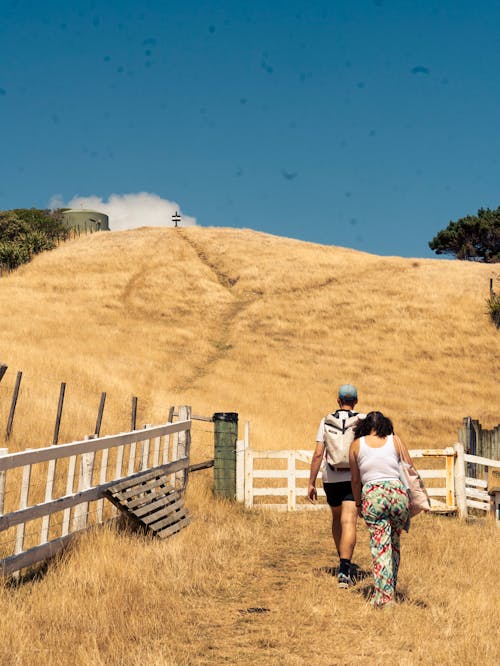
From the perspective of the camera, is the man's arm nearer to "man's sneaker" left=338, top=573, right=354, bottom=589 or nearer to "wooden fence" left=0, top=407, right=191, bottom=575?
"man's sneaker" left=338, top=573, right=354, bottom=589

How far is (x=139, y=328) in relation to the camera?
4362 centimetres

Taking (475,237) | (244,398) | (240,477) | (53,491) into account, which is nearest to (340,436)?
(53,491)

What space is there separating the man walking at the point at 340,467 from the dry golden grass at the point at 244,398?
0.61 meters

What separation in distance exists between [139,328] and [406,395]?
1730 centimetres

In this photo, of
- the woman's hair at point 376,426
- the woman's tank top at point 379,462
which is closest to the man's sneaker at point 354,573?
the woman's tank top at point 379,462

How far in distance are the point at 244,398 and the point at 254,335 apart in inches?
609

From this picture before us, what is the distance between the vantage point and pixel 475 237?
80.9m

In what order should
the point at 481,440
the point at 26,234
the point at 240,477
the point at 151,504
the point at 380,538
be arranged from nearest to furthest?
the point at 380,538, the point at 151,504, the point at 240,477, the point at 481,440, the point at 26,234

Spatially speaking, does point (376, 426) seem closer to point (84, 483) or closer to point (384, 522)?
point (384, 522)

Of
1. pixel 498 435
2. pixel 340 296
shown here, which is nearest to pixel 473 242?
pixel 340 296

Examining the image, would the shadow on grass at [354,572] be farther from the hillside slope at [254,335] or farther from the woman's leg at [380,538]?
the hillside slope at [254,335]

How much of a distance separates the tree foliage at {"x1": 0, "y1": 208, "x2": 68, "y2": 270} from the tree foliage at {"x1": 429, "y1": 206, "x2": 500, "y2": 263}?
44.4 meters

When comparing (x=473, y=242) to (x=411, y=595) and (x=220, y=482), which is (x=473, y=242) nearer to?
(x=220, y=482)

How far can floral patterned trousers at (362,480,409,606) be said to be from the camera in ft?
22.0
